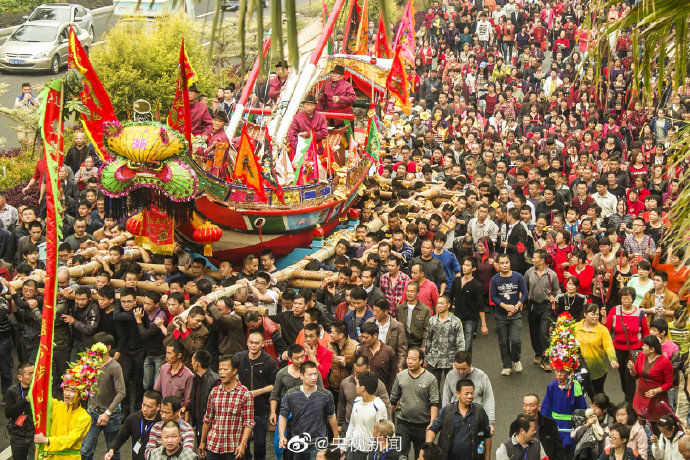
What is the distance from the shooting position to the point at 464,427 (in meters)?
8.67

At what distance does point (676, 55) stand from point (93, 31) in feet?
85.5

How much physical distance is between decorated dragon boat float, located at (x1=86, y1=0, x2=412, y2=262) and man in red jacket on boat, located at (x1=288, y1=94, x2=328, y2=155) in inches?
6.2

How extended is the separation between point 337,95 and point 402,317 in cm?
742

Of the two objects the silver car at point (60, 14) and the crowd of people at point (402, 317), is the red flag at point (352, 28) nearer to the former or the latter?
the crowd of people at point (402, 317)

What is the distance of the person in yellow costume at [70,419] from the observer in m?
9.12

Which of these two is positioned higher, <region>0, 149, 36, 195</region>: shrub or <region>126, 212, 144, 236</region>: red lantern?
<region>126, 212, 144, 236</region>: red lantern

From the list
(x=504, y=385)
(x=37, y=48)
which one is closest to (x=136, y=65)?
(x=37, y=48)

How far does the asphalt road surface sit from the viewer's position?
422 inches

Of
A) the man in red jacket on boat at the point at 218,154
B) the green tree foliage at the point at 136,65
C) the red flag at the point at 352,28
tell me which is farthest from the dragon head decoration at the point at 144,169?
the green tree foliage at the point at 136,65

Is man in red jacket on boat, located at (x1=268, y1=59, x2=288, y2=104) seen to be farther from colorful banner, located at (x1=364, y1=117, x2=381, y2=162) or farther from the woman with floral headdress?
the woman with floral headdress

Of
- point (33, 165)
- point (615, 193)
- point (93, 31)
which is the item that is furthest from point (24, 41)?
point (615, 193)

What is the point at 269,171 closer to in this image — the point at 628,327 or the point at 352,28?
the point at 628,327

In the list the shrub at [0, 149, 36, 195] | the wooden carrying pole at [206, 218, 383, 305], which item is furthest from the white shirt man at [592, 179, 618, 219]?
the shrub at [0, 149, 36, 195]

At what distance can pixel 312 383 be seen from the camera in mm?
9000
